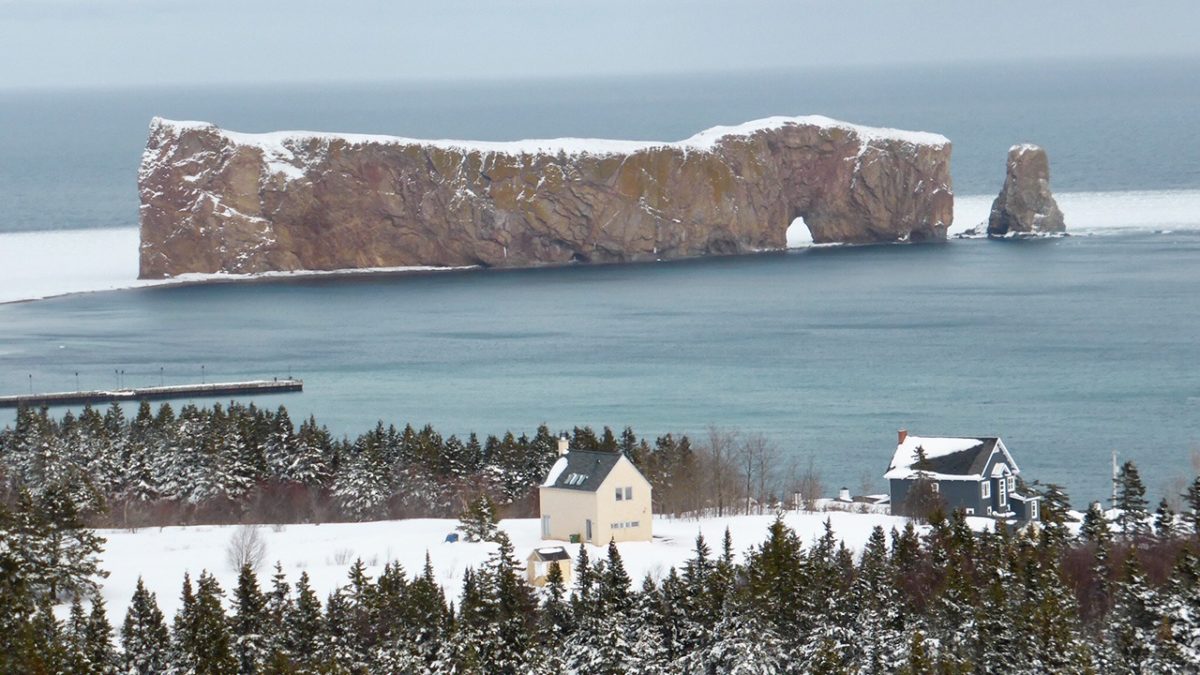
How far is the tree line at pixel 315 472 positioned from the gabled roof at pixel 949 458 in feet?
15.7

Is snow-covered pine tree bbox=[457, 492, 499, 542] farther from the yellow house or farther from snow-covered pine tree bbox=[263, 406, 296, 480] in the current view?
snow-covered pine tree bbox=[263, 406, 296, 480]

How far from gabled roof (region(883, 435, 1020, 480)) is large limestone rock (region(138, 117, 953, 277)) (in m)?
74.2

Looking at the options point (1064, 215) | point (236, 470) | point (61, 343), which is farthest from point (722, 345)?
point (1064, 215)

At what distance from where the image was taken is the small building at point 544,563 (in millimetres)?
43125

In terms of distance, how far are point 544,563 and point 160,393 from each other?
37551 mm

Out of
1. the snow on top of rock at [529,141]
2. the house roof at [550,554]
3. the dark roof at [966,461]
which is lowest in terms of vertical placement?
the house roof at [550,554]

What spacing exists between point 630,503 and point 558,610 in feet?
27.3

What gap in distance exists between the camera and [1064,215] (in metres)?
145

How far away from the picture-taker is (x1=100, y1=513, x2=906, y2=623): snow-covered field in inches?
1730

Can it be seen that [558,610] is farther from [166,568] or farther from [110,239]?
[110,239]

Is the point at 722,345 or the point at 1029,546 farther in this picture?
the point at 722,345

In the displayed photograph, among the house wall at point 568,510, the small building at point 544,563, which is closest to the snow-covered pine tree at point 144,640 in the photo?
the small building at point 544,563

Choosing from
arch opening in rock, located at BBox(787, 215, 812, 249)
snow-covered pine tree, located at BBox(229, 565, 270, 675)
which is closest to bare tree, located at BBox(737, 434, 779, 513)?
snow-covered pine tree, located at BBox(229, 565, 270, 675)

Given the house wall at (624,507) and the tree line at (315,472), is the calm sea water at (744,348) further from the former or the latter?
the house wall at (624,507)
